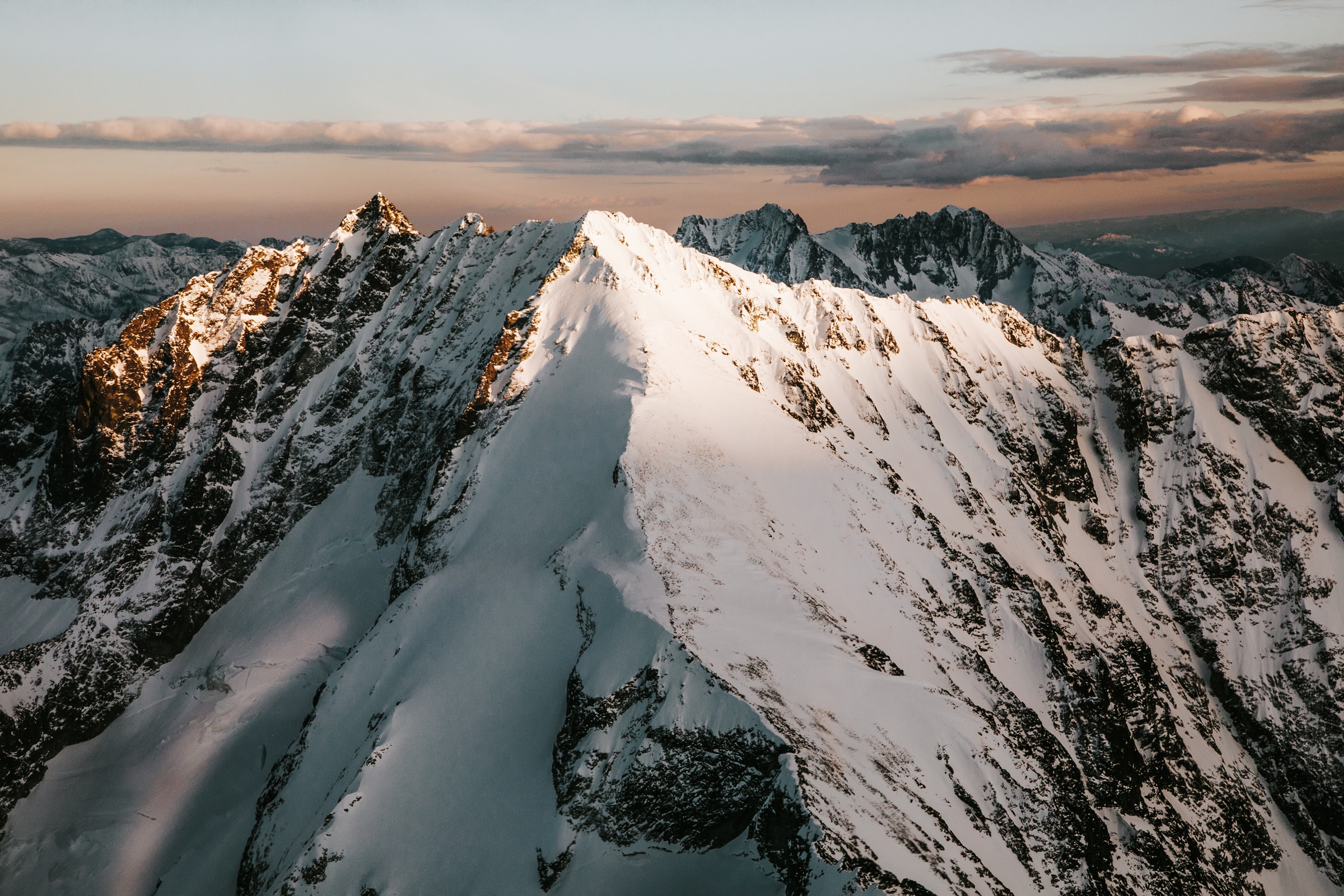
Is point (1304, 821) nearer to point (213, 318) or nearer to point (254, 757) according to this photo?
point (254, 757)

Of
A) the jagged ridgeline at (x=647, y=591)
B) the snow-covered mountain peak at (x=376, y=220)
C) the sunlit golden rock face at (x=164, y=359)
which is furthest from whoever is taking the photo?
the snow-covered mountain peak at (x=376, y=220)

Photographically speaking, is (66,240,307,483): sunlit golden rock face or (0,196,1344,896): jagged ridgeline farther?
(66,240,307,483): sunlit golden rock face

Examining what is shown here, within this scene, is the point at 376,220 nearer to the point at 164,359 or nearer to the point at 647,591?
the point at 164,359

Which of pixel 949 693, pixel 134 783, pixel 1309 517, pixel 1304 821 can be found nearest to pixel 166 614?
pixel 134 783

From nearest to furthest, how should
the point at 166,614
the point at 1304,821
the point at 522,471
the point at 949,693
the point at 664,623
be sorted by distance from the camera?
the point at 664,623
the point at 949,693
the point at 522,471
the point at 166,614
the point at 1304,821

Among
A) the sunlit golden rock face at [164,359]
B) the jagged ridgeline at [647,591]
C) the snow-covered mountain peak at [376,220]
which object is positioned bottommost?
the jagged ridgeline at [647,591]

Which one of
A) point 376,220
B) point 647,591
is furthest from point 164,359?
point 647,591

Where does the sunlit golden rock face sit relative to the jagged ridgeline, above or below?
above

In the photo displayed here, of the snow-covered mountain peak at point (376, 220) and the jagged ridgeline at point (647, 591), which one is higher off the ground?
the snow-covered mountain peak at point (376, 220)
